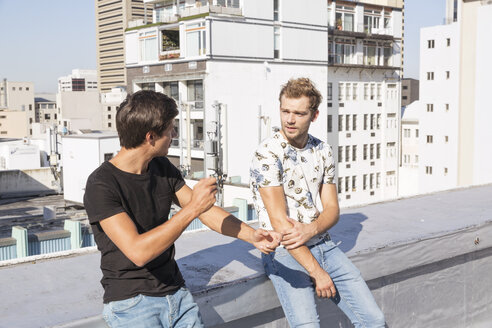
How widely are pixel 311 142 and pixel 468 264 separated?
1946mm

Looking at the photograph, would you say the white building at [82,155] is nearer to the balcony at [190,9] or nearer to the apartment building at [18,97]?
the balcony at [190,9]

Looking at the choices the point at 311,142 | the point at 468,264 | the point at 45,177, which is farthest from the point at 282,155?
the point at 45,177

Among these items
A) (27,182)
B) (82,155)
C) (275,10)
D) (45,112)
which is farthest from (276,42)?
(45,112)

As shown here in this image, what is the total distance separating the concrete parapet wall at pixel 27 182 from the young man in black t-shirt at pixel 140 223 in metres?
56.0

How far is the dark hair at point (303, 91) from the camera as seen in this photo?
11.6 ft

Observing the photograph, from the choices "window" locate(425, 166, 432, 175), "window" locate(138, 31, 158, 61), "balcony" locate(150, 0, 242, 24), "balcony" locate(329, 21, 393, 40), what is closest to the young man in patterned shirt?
"balcony" locate(150, 0, 242, 24)

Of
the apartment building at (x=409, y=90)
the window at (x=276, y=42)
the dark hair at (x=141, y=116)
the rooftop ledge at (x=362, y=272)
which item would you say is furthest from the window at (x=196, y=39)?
the apartment building at (x=409, y=90)

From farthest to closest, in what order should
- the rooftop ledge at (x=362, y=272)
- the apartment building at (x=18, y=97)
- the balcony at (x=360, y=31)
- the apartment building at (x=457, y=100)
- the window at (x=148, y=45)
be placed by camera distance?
the apartment building at (x=18, y=97) < the balcony at (x=360, y=31) < the apartment building at (x=457, y=100) < the window at (x=148, y=45) < the rooftop ledge at (x=362, y=272)

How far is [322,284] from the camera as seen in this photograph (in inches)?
127

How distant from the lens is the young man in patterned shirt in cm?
324

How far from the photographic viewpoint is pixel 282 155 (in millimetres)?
3447

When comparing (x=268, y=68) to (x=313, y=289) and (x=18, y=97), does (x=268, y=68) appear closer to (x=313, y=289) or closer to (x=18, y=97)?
(x=313, y=289)

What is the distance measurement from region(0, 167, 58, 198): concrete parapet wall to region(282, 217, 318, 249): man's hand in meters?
55.9

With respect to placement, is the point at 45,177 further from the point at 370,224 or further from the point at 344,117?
the point at 370,224
